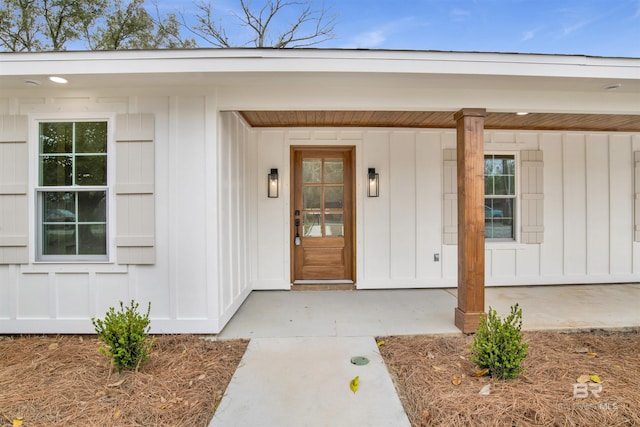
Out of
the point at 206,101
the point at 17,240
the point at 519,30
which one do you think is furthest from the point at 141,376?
the point at 519,30

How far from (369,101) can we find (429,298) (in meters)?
2.60

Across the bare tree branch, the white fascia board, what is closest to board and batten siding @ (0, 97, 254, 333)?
the white fascia board

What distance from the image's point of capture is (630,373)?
239 centimetres

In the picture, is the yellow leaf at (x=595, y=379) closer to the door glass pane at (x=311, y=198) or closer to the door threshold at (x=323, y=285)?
the door threshold at (x=323, y=285)

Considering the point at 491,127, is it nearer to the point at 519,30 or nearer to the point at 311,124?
the point at 311,124

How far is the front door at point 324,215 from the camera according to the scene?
4.77 m

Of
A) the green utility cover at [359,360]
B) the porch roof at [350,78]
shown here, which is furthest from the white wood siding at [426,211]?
the green utility cover at [359,360]

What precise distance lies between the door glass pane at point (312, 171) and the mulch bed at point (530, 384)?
256 centimetres

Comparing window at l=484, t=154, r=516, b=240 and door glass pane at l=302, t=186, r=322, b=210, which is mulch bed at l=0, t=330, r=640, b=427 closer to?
window at l=484, t=154, r=516, b=240

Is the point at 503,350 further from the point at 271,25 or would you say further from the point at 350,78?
the point at 271,25

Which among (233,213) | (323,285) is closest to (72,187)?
(233,213)

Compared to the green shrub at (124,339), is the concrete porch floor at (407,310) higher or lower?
lower

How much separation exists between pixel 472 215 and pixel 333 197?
2.16 metres

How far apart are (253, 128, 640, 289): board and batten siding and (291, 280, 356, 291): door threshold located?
0.15m
